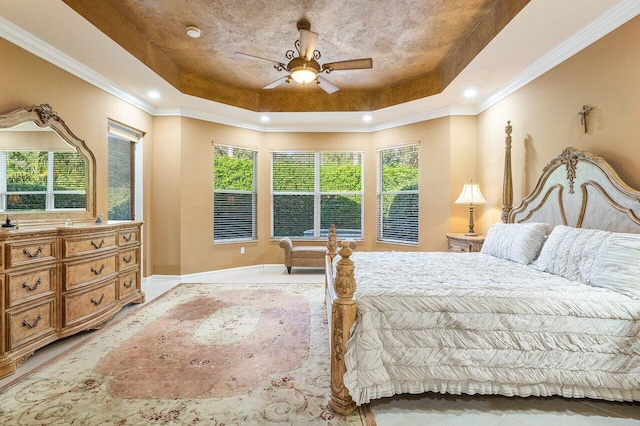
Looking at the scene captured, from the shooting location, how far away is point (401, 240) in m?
5.99

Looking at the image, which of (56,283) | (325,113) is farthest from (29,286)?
(325,113)

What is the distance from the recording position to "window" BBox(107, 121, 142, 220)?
14.8 feet

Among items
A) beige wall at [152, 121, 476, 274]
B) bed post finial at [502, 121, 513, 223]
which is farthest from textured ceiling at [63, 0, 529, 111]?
bed post finial at [502, 121, 513, 223]

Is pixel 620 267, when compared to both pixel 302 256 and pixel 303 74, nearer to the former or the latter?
pixel 303 74

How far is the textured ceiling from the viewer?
10.3 feet

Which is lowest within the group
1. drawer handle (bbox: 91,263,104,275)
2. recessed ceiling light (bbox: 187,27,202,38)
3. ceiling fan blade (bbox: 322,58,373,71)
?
drawer handle (bbox: 91,263,104,275)

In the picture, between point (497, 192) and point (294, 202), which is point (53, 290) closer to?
point (294, 202)

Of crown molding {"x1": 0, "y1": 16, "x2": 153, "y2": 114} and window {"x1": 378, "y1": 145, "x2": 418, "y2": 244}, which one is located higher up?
crown molding {"x1": 0, "y1": 16, "x2": 153, "y2": 114}

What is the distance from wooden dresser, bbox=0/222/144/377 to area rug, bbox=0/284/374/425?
0.25 meters

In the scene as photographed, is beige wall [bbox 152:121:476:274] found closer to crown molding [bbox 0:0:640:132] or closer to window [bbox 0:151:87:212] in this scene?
crown molding [bbox 0:0:640:132]

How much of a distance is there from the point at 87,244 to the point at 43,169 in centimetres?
93

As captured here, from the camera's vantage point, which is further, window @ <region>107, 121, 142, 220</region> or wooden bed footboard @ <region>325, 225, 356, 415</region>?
window @ <region>107, 121, 142, 220</region>

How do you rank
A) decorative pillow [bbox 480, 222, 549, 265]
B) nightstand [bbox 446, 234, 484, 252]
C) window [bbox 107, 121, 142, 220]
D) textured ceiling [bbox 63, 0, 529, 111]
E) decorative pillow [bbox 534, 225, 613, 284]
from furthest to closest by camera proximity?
window [bbox 107, 121, 142, 220] < nightstand [bbox 446, 234, 484, 252] < textured ceiling [bbox 63, 0, 529, 111] < decorative pillow [bbox 480, 222, 549, 265] < decorative pillow [bbox 534, 225, 613, 284]

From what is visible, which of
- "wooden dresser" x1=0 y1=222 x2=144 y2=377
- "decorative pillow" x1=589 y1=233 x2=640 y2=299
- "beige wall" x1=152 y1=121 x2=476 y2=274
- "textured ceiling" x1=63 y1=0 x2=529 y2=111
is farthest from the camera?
"beige wall" x1=152 y1=121 x2=476 y2=274
